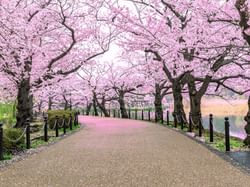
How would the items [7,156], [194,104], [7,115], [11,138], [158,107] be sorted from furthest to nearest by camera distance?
1. [158,107]
2. [7,115]
3. [194,104]
4. [11,138]
5. [7,156]

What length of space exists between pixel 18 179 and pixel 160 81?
101 ft

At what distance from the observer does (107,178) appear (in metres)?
9.30

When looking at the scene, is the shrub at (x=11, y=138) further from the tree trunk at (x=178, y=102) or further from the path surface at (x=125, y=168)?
the tree trunk at (x=178, y=102)

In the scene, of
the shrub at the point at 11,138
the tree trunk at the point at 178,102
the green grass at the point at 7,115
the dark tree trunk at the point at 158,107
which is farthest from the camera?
the dark tree trunk at the point at 158,107

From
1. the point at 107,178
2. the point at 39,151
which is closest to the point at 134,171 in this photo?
the point at 107,178

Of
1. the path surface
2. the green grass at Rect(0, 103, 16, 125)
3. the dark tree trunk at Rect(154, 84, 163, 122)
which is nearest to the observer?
the path surface

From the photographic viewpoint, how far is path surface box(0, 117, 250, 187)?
888cm

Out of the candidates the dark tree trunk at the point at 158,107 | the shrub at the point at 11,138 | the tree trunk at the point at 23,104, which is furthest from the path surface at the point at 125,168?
the dark tree trunk at the point at 158,107

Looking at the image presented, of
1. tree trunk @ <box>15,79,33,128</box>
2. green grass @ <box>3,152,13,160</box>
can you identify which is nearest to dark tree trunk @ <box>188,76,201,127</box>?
tree trunk @ <box>15,79,33,128</box>

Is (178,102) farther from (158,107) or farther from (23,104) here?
(23,104)

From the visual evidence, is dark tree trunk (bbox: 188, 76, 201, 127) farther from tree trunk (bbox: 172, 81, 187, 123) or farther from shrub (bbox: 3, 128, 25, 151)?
shrub (bbox: 3, 128, 25, 151)

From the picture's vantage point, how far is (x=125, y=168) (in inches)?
416

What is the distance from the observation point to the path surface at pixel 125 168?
29.1 feet

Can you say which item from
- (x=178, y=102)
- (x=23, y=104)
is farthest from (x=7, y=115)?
(x=178, y=102)
